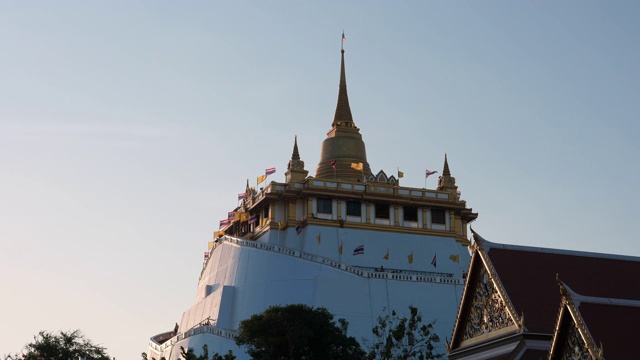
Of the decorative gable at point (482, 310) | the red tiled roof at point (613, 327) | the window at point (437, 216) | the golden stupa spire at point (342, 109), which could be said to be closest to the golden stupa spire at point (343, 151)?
the golden stupa spire at point (342, 109)

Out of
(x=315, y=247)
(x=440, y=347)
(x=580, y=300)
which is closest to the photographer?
(x=580, y=300)

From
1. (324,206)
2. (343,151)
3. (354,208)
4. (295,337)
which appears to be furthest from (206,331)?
(343,151)

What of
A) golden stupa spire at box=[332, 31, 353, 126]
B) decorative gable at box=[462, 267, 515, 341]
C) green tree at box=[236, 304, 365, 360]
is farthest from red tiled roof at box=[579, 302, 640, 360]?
golden stupa spire at box=[332, 31, 353, 126]

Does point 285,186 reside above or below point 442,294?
above

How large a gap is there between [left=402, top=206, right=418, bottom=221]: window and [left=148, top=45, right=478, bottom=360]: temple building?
2.8 inches

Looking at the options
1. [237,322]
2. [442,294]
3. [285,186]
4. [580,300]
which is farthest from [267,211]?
[580,300]

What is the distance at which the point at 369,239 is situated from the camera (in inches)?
3155

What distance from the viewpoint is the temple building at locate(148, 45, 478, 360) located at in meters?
71.5

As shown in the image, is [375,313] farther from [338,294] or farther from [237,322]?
[237,322]

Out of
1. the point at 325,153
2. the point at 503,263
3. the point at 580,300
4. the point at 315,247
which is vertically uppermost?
the point at 325,153

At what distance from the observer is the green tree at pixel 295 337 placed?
183 feet

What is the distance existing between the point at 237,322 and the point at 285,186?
422 inches

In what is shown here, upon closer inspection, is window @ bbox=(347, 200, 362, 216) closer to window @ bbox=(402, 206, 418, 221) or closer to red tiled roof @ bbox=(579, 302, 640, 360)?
window @ bbox=(402, 206, 418, 221)

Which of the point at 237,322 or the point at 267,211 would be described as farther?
the point at 267,211
